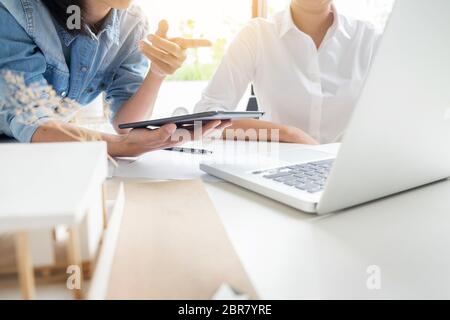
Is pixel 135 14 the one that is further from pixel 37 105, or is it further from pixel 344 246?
pixel 344 246

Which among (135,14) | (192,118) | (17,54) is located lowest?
(192,118)

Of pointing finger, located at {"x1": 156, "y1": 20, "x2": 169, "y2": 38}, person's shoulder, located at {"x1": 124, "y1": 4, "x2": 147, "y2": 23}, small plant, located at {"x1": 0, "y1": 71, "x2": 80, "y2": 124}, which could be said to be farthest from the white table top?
person's shoulder, located at {"x1": 124, "y1": 4, "x2": 147, "y2": 23}

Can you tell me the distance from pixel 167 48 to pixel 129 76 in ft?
1.09

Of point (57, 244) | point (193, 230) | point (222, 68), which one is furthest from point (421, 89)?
point (222, 68)

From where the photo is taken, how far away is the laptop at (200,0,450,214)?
39 centimetres

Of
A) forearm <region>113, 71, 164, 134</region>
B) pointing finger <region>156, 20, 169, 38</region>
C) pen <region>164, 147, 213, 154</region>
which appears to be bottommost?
pen <region>164, 147, 213, 154</region>

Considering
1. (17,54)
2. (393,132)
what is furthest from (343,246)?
(17,54)

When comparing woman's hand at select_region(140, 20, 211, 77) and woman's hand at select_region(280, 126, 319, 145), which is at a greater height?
woman's hand at select_region(140, 20, 211, 77)

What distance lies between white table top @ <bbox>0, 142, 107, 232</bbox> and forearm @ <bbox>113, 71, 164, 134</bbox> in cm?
64

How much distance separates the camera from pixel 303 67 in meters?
1.32

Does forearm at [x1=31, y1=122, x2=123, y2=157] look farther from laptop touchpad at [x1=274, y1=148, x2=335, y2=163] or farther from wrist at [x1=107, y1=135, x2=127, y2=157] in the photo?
laptop touchpad at [x1=274, y1=148, x2=335, y2=163]

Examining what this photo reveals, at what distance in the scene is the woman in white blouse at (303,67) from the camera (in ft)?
4.19
